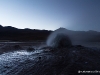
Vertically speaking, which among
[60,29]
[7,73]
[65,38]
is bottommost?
[7,73]

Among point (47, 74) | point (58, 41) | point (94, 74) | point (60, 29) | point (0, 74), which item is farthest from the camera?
point (60, 29)

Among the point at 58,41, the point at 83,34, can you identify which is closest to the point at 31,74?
the point at 58,41

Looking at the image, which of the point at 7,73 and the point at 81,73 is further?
the point at 7,73

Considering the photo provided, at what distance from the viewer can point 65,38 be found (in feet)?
47.0

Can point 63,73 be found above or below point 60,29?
below

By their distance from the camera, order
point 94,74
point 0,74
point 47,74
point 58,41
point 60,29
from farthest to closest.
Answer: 1. point 60,29
2. point 58,41
3. point 0,74
4. point 47,74
5. point 94,74

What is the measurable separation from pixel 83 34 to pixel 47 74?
38.5 m

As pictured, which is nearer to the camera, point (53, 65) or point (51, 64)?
point (53, 65)

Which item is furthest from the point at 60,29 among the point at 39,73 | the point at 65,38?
the point at 39,73

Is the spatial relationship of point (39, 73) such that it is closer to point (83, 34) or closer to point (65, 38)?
point (65, 38)

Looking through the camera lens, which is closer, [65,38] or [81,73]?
[81,73]

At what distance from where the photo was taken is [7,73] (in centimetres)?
502

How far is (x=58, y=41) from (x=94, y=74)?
9.79 metres

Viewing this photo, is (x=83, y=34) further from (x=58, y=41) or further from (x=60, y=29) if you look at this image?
(x=58, y=41)
